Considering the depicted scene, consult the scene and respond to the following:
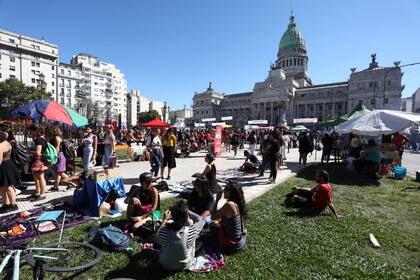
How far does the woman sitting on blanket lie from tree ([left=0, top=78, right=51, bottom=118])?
2118 inches

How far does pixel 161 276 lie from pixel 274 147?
258 inches

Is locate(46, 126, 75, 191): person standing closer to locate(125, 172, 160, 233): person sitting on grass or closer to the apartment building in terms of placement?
locate(125, 172, 160, 233): person sitting on grass

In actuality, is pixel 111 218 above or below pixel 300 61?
below

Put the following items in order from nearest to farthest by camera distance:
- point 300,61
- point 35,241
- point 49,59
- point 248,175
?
point 35,241 → point 248,175 → point 49,59 → point 300,61

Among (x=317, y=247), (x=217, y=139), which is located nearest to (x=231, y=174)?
(x=217, y=139)

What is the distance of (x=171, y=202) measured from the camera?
20.7 feet

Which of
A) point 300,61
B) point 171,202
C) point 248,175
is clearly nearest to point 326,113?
point 300,61

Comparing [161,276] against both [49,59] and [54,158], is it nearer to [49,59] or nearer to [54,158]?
[54,158]

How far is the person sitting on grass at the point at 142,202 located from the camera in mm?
4514

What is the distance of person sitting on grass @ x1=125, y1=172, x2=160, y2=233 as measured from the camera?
4.51 m

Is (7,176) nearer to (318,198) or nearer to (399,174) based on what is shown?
(318,198)

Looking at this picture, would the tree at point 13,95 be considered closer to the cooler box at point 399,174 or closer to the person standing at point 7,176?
the person standing at point 7,176

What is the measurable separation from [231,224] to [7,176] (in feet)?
16.7

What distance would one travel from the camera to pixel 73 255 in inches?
142
